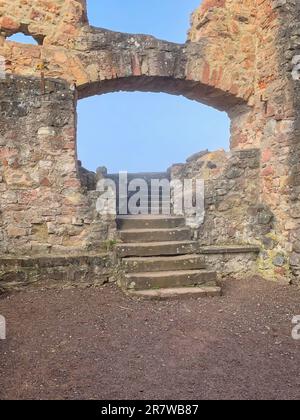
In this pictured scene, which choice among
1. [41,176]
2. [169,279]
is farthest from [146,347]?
[41,176]

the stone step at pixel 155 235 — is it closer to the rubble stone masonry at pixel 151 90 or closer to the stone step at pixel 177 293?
the rubble stone masonry at pixel 151 90

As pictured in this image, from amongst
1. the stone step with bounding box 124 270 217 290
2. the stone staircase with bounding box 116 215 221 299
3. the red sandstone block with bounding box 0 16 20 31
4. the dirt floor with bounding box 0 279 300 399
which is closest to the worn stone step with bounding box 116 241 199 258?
the stone staircase with bounding box 116 215 221 299

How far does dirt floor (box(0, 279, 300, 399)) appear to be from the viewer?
2.29m

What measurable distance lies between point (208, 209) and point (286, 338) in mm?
2337

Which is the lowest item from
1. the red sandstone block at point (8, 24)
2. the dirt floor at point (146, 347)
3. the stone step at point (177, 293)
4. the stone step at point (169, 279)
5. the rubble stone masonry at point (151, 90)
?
the dirt floor at point (146, 347)

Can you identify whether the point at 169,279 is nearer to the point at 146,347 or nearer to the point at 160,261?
the point at 160,261

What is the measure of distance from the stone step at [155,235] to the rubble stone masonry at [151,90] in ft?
0.72

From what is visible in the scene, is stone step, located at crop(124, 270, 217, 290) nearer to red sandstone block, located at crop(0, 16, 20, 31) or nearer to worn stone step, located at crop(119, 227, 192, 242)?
worn stone step, located at crop(119, 227, 192, 242)

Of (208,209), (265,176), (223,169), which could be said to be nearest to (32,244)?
(208,209)

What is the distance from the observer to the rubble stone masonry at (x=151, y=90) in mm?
4430

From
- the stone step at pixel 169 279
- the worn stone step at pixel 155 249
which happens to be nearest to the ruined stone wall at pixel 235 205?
the worn stone step at pixel 155 249

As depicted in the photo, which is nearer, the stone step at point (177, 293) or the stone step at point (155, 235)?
the stone step at point (177, 293)

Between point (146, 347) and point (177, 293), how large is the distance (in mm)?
1194
